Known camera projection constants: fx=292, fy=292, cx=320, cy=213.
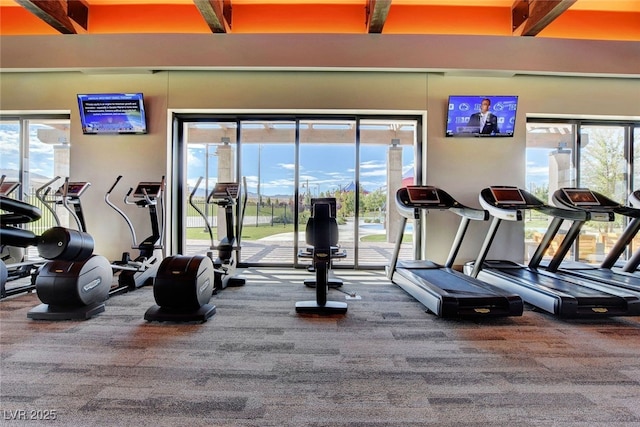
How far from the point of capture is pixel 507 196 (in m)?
3.96

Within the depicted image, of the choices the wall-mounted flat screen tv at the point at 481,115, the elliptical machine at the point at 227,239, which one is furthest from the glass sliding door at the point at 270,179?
the wall-mounted flat screen tv at the point at 481,115

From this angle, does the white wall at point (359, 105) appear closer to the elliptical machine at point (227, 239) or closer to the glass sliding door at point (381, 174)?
the glass sliding door at point (381, 174)

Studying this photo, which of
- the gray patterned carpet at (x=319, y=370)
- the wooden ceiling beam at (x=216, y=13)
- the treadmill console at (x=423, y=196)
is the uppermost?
the wooden ceiling beam at (x=216, y=13)

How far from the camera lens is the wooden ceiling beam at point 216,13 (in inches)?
159

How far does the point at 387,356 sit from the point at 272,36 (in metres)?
4.81

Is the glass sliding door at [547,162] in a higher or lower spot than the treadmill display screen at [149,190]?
higher

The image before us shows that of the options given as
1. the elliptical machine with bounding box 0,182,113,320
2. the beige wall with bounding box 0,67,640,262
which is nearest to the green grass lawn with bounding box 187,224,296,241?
the beige wall with bounding box 0,67,640,262

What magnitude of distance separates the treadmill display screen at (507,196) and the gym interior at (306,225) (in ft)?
0.71

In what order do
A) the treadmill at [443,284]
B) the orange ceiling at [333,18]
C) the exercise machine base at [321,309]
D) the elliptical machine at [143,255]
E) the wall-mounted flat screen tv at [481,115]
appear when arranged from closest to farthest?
the treadmill at [443,284], the exercise machine base at [321,309], the elliptical machine at [143,255], the orange ceiling at [333,18], the wall-mounted flat screen tv at [481,115]

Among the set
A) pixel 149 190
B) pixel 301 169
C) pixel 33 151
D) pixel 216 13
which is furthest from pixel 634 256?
pixel 33 151

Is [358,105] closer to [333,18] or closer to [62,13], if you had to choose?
[333,18]

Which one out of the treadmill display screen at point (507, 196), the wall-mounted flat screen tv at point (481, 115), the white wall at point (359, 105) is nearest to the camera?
the treadmill display screen at point (507, 196)

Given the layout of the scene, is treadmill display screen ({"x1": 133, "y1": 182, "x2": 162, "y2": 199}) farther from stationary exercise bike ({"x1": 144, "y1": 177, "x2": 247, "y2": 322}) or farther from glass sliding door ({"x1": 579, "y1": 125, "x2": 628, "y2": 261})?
glass sliding door ({"x1": 579, "y1": 125, "x2": 628, "y2": 261})

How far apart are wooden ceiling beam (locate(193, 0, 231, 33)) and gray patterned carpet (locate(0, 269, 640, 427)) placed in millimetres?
4055
